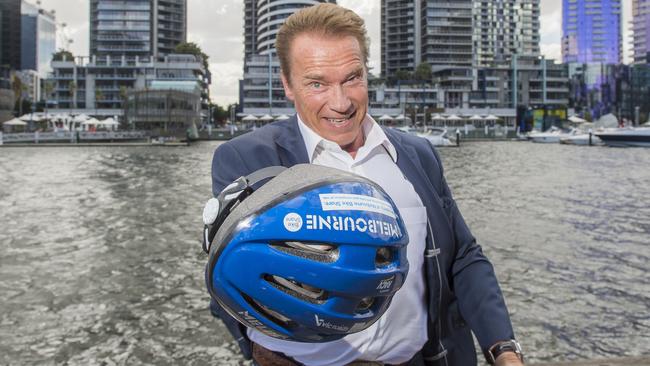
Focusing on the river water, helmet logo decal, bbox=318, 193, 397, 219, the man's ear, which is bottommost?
the river water

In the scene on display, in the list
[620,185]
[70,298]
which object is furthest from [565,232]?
[620,185]

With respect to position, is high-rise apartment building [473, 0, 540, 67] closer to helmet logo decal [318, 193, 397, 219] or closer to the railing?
the railing

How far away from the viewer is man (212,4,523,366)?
194 centimetres

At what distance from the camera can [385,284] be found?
152cm

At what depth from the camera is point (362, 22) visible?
2049 mm

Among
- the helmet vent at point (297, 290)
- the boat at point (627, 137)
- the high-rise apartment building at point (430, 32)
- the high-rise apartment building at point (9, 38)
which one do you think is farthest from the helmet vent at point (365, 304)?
the high-rise apartment building at point (9, 38)

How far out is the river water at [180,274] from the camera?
7.52 metres

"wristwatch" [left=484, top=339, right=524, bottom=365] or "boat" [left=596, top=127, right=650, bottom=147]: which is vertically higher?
"boat" [left=596, top=127, right=650, bottom=147]

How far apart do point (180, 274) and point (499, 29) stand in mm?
196179

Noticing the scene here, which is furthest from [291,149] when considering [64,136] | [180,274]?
[64,136]

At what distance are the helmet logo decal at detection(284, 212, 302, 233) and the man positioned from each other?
53 cm

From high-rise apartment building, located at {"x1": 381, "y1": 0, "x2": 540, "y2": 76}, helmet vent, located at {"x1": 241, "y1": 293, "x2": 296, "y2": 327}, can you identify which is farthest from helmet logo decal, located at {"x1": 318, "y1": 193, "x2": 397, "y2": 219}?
high-rise apartment building, located at {"x1": 381, "y1": 0, "x2": 540, "y2": 76}

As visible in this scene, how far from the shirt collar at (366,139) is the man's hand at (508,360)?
761 millimetres

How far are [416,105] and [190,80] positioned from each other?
51085 mm
